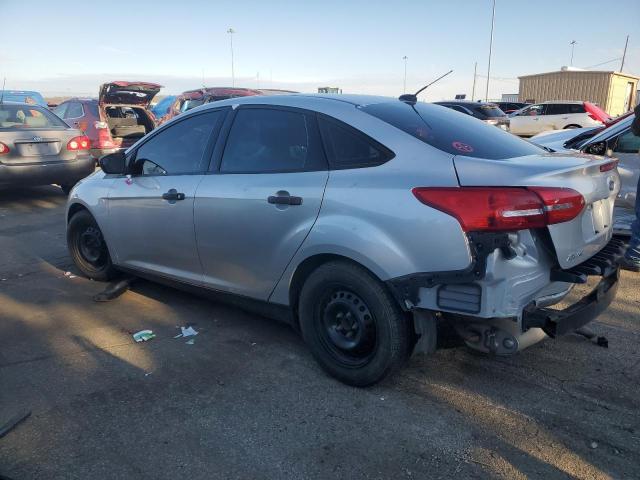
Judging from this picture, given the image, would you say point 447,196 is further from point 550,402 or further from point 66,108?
point 66,108

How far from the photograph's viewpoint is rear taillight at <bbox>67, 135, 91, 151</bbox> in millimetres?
8640

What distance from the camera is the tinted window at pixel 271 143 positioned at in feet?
10.6

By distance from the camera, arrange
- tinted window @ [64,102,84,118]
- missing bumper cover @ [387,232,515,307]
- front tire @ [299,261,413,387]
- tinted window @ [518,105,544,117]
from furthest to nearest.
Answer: tinted window @ [518,105,544,117] → tinted window @ [64,102,84,118] → front tire @ [299,261,413,387] → missing bumper cover @ [387,232,515,307]

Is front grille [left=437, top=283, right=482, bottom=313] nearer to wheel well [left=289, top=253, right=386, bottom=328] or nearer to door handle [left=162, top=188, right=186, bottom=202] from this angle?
wheel well [left=289, top=253, right=386, bottom=328]

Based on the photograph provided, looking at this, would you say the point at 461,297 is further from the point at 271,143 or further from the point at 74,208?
the point at 74,208

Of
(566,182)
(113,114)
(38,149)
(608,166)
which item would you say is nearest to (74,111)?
(113,114)

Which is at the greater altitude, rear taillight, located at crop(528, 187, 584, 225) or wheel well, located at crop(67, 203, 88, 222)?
rear taillight, located at crop(528, 187, 584, 225)

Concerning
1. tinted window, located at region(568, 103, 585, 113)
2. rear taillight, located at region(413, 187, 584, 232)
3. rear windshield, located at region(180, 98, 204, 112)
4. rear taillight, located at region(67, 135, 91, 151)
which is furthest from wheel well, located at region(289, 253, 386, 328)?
tinted window, located at region(568, 103, 585, 113)

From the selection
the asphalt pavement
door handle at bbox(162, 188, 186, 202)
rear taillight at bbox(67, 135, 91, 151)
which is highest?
door handle at bbox(162, 188, 186, 202)

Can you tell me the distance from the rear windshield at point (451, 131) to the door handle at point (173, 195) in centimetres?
148

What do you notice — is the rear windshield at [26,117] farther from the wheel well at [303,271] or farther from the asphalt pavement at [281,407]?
the wheel well at [303,271]

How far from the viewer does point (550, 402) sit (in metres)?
2.91

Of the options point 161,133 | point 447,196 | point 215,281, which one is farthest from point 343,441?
point 161,133

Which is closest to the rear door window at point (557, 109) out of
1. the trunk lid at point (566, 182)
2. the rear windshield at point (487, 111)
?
the rear windshield at point (487, 111)
